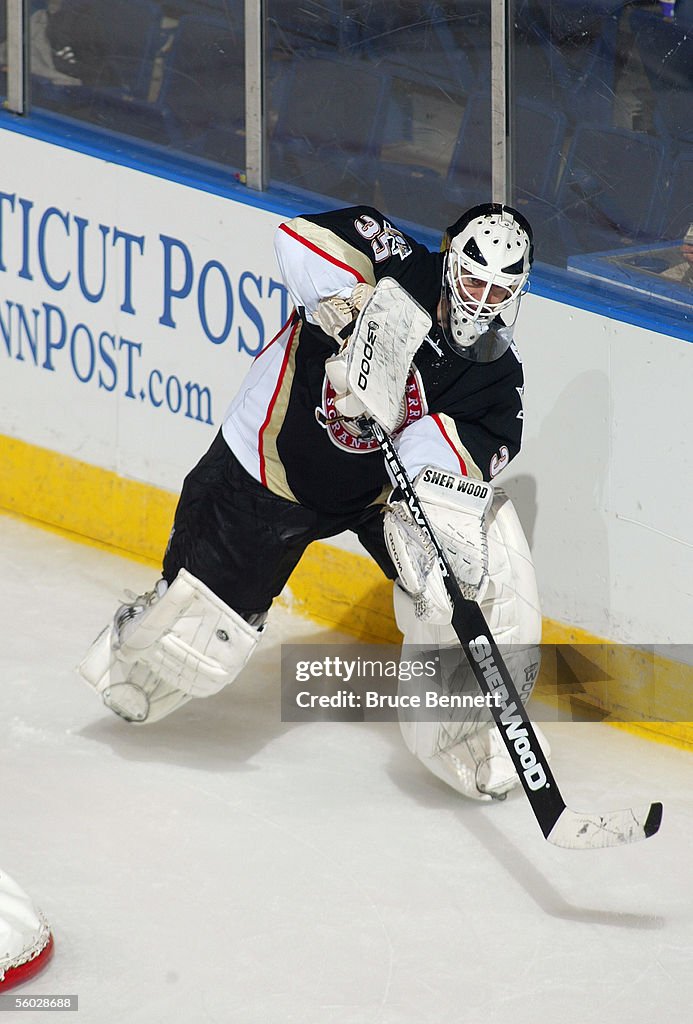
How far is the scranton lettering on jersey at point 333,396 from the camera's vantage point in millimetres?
2803

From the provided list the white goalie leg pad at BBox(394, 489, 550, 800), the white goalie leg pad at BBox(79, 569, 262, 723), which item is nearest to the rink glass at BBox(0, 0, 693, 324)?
the white goalie leg pad at BBox(394, 489, 550, 800)

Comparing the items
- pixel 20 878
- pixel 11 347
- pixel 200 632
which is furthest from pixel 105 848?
pixel 11 347

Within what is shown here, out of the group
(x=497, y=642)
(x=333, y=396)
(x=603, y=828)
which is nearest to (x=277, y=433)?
(x=333, y=396)

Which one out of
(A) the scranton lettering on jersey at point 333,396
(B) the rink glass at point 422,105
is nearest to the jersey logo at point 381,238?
(A) the scranton lettering on jersey at point 333,396

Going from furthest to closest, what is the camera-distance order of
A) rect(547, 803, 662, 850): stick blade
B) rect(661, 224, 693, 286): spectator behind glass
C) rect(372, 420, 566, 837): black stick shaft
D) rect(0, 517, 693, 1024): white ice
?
rect(661, 224, 693, 286): spectator behind glass < rect(372, 420, 566, 837): black stick shaft < rect(547, 803, 662, 850): stick blade < rect(0, 517, 693, 1024): white ice

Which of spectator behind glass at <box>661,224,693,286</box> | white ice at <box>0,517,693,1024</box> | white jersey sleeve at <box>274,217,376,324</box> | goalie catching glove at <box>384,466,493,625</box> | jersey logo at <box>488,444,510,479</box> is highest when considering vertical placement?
white jersey sleeve at <box>274,217,376,324</box>

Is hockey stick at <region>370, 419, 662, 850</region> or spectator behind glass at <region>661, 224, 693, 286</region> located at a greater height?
spectator behind glass at <region>661, 224, 693, 286</region>

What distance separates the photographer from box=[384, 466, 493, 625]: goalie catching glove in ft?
8.93

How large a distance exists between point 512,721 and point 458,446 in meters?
0.44

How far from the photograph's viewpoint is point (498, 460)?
9.35ft

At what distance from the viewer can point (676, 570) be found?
3291 millimetres

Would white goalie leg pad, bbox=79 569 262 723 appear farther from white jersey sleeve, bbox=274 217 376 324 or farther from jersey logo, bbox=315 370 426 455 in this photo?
white jersey sleeve, bbox=274 217 376 324

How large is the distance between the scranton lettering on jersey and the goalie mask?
0.08 m

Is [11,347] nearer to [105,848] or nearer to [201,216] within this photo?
[201,216]
